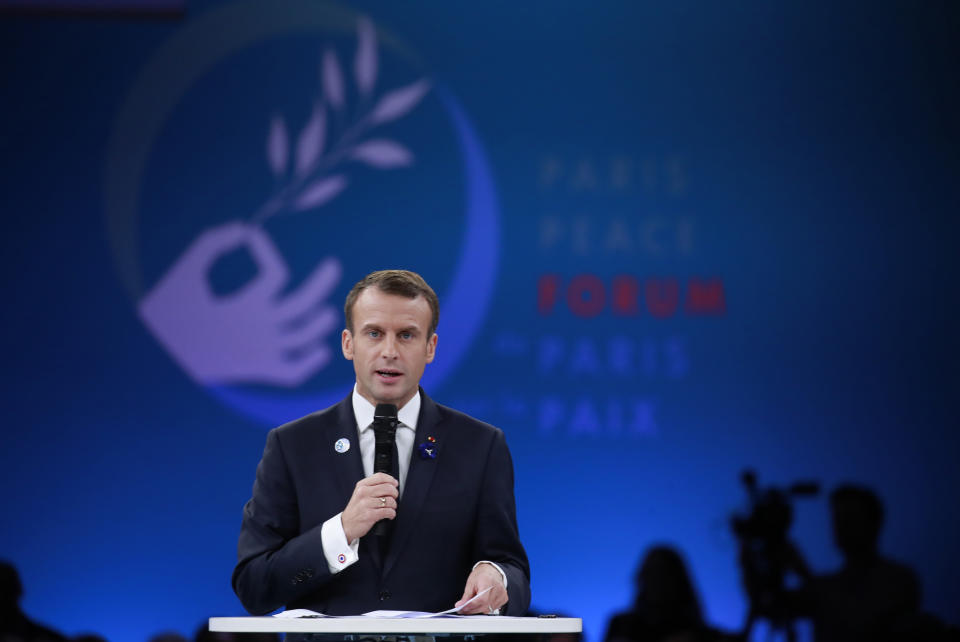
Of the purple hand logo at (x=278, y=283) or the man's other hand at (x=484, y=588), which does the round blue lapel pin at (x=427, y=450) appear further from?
the purple hand logo at (x=278, y=283)

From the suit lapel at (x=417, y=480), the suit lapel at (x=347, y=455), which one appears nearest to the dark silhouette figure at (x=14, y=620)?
the suit lapel at (x=347, y=455)

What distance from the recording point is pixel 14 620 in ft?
15.6

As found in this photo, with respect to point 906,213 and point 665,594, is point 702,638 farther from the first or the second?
point 906,213

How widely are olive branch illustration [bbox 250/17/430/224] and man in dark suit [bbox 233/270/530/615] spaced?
301cm

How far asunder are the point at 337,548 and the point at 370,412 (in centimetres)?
35

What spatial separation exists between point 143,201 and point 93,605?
6.44 feet

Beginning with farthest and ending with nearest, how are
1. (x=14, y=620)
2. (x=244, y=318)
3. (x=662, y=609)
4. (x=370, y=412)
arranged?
1. (x=244, y=318)
2. (x=662, y=609)
3. (x=14, y=620)
4. (x=370, y=412)

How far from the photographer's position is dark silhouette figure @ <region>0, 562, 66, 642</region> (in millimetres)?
4699

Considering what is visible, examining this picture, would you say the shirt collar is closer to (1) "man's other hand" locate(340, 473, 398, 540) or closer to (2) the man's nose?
(2) the man's nose

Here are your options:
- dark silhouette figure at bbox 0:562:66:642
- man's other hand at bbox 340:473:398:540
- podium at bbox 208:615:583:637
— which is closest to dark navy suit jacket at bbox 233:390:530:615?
man's other hand at bbox 340:473:398:540

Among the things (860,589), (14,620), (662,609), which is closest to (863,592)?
(860,589)

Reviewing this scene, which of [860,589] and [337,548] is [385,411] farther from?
[860,589]

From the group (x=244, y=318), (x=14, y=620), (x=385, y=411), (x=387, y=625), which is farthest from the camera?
(x=244, y=318)

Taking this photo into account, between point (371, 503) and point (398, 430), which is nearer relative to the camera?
point (371, 503)
